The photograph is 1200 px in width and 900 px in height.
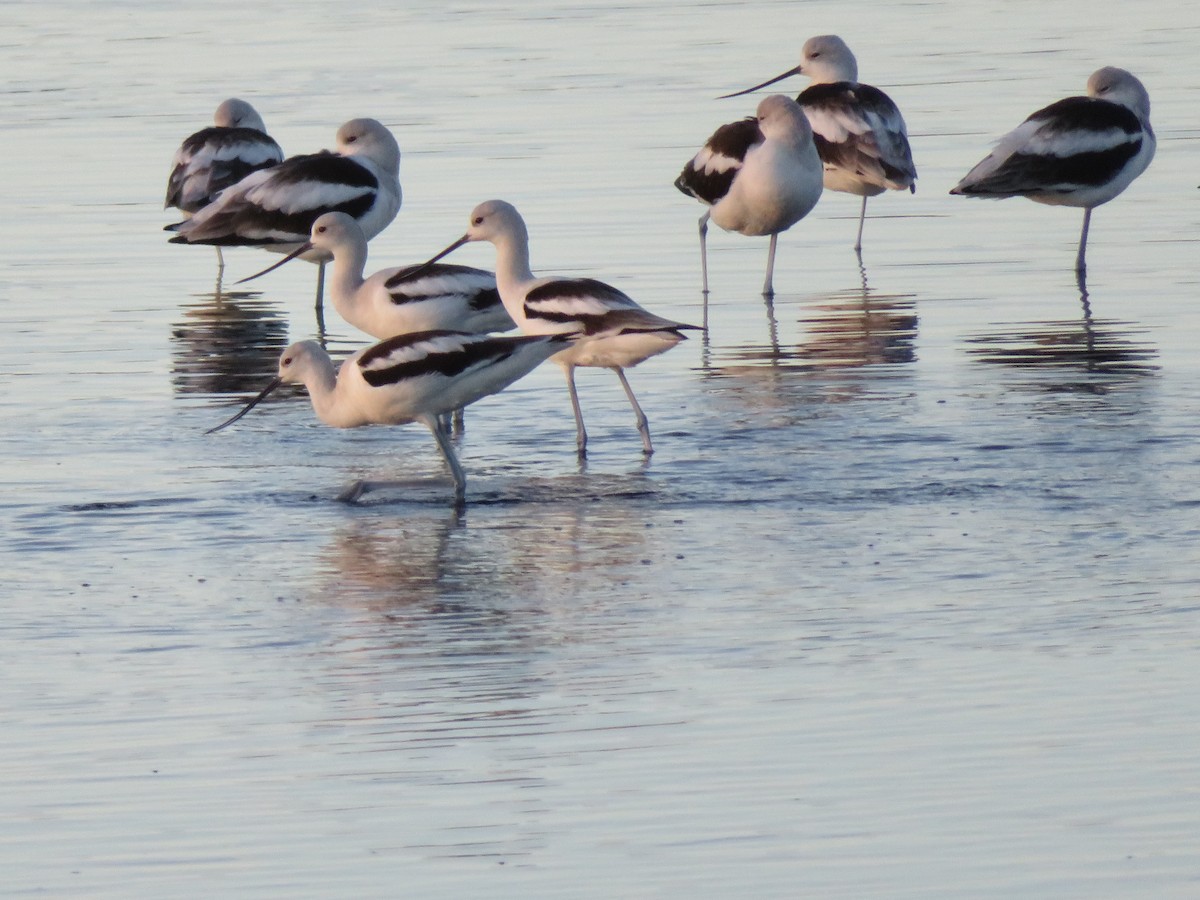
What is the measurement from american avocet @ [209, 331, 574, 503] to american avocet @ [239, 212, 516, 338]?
1677 millimetres

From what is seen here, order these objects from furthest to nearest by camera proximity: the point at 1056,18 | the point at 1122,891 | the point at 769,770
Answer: the point at 1056,18, the point at 769,770, the point at 1122,891

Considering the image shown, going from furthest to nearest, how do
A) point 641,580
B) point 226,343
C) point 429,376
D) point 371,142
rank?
point 371,142 < point 226,343 < point 429,376 < point 641,580

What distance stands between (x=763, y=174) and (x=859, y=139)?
144cm

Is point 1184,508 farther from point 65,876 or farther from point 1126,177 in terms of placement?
point 1126,177

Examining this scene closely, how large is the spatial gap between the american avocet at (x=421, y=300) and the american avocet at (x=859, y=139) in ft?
15.0

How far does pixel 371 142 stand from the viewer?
15.5 metres

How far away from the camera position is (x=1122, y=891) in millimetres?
5398

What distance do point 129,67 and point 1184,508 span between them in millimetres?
19333

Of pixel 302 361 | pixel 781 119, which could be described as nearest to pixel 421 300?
pixel 302 361

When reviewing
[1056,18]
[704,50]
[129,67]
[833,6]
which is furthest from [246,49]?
[1056,18]

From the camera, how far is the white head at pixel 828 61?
18141mm

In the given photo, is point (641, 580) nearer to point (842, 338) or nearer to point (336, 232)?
point (336, 232)

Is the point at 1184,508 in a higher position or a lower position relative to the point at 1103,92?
lower

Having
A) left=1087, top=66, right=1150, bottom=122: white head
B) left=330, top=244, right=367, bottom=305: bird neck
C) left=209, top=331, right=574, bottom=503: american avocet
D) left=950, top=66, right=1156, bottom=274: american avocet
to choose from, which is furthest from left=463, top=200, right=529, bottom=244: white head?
left=1087, top=66, right=1150, bottom=122: white head
